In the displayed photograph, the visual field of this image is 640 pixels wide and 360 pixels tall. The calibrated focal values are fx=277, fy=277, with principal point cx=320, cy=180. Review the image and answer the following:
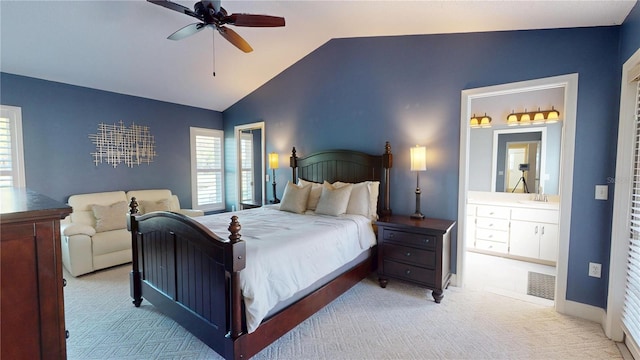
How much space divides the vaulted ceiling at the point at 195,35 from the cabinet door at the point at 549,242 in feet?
8.41

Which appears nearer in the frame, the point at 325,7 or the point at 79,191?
the point at 325,7

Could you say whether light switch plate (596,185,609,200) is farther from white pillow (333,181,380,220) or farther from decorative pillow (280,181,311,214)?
decorative pillow (280,181,311,214)

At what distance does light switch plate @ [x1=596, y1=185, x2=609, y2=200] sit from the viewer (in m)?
→ 2.42

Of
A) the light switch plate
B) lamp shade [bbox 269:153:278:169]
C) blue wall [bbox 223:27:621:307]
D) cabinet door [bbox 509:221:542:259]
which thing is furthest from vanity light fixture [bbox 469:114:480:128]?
lamp shade [bbox 269:153:278:169]

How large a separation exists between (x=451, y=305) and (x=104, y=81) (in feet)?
17.9

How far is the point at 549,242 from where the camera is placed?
12.5 feet

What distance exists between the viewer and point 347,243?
2.88 meters

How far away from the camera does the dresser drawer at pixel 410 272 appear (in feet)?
9.53

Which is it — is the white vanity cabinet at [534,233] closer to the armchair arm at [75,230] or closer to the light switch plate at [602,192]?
the light switch plate at [602,192]

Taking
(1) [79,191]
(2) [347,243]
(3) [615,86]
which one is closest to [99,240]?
(1) [79,191]

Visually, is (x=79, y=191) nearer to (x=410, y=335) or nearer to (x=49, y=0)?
(x=49, y=0)

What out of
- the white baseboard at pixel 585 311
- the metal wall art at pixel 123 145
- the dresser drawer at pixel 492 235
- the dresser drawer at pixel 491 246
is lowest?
the white baseboard at pixel 585 311

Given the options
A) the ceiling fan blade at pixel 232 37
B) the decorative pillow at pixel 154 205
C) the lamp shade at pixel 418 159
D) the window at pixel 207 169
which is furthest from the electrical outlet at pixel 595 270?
the window at pixel 207 169

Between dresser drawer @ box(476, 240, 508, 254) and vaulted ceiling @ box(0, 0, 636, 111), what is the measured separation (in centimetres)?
296
